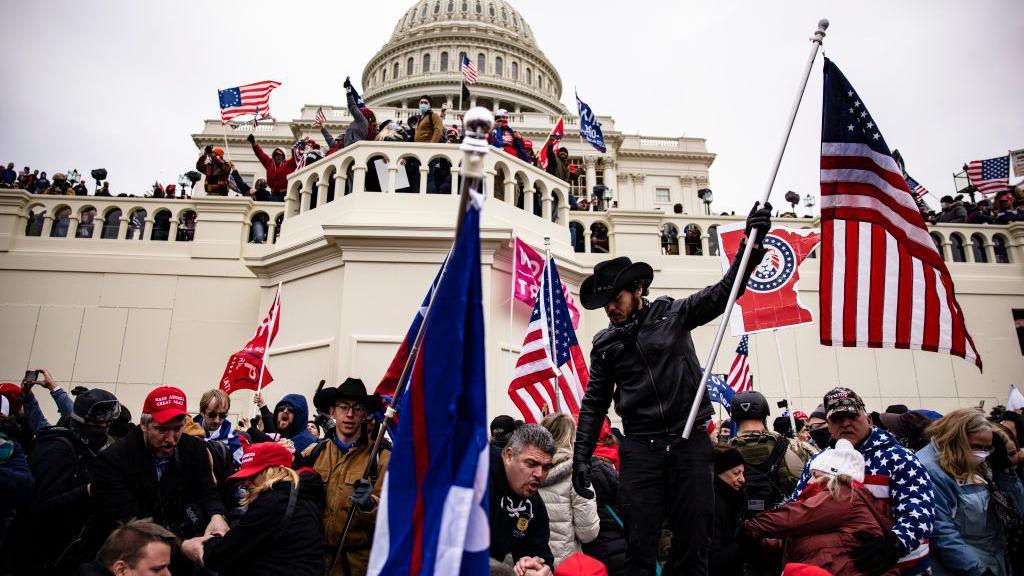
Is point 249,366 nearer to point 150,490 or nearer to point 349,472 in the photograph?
point 150,490

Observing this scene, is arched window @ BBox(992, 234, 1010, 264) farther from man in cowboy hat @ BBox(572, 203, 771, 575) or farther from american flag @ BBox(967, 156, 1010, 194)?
man in cowboy hat @ BBox(572, 203, 771, 575)

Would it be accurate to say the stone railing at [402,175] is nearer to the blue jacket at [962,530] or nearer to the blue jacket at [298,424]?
the blue jacket at [298,424]

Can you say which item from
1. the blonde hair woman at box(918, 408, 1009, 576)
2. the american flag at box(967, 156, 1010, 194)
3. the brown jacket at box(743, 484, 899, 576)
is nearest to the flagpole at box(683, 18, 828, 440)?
the brown jacket at box(743, 484, 899, 576)

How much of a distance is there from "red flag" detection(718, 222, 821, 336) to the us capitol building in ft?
7.48

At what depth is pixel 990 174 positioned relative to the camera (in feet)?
66.5

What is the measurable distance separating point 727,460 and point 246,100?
16836mm

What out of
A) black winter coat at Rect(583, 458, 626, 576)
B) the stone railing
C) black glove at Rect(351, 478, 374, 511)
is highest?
the stone railing

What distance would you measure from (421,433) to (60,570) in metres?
3.30

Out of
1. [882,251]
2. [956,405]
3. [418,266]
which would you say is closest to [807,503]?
[882,251]

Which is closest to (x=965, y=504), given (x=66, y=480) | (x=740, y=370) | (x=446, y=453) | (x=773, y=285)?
(x=446, y=453)

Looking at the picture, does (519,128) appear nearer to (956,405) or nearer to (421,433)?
(956,405)

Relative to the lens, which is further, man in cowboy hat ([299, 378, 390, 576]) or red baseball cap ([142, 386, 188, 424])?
red baseball cap ([142, 386, 188, 424])

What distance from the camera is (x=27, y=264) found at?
40.2ft

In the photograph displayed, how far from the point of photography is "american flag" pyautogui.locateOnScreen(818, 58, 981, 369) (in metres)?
4.67
